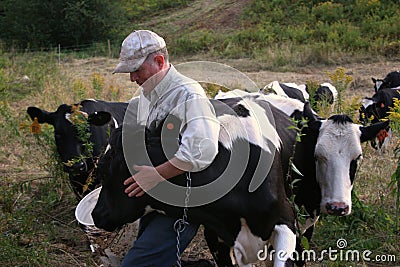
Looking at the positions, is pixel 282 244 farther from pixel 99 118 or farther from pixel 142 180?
pixel 99 118

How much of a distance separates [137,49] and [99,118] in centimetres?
243

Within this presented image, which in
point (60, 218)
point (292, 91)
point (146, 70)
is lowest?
point (60, 218)

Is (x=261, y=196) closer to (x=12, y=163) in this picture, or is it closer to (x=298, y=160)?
(x=298, y=160)

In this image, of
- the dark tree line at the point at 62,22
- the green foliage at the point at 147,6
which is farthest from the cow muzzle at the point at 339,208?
the green foliage at the point at 147,6

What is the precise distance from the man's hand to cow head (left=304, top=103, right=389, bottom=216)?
4.64 ft

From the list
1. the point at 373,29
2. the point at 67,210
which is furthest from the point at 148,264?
the point at 373,29

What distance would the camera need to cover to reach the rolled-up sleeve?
9.66ft

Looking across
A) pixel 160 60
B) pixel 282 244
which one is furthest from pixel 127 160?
pixel 282 244

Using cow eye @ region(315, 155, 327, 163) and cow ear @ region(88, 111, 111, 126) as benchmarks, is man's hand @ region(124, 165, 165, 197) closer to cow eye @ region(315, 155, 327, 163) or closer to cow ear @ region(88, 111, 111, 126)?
cow eye @ region(315, 155, 327, 163)

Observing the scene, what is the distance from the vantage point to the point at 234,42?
21.9m

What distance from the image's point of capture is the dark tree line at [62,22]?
25.1m

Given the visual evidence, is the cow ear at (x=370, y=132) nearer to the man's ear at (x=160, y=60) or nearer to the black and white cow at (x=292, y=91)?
the man's ear at (x=160, y=60)

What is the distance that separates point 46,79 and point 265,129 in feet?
32.8

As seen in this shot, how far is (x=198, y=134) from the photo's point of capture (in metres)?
2.96
